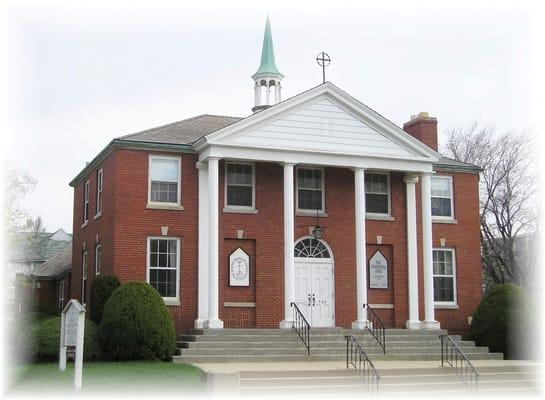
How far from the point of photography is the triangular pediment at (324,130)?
25344 millimetres

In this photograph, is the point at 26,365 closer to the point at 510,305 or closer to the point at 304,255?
the point at 304,255

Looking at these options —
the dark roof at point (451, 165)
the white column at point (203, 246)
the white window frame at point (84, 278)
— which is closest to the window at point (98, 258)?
the white window frame at point (84, 278)

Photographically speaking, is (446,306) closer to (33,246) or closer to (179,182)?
(179,182)

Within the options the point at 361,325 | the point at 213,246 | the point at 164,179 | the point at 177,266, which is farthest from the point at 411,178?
the point at 177,266

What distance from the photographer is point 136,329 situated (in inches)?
860

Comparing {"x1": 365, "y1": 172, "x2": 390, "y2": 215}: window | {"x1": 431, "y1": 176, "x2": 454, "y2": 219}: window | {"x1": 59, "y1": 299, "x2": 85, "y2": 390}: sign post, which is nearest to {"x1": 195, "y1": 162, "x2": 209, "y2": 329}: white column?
{"x1": 365, "y1": 172, "x2": 390, "y2": 215}: window

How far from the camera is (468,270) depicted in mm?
29469

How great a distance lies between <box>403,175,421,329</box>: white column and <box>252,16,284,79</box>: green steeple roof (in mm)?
10529

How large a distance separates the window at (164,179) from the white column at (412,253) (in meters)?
8.24

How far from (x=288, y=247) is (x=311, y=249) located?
250 centimetres

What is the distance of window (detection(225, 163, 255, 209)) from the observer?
2670 cm

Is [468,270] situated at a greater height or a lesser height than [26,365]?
greater

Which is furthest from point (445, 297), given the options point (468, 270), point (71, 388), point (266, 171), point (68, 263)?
point (68, 263)

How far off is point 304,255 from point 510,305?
22.8ft
